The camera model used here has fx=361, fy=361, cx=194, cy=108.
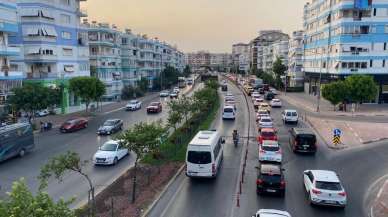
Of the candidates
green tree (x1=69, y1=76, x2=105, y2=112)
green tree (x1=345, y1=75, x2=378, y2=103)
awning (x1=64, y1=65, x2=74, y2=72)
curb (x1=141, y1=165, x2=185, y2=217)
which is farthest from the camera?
awning (x1=64, y1=65, x2=74, y2=72)

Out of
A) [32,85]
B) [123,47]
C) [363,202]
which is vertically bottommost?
[363,202]

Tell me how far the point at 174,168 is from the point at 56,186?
7593 millimetres

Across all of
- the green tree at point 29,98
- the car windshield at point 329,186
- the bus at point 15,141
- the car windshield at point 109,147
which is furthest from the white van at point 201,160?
the green tree at point 29,98

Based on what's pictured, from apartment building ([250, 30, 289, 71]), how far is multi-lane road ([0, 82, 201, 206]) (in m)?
89.6

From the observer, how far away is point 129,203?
60.1 ft

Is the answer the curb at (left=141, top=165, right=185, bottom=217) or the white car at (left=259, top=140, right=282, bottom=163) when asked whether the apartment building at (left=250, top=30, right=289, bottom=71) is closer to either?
the white car at (left=259, top=140, right=282, bottom=163)

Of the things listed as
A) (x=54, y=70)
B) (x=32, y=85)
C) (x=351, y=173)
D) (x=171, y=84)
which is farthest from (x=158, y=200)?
(x=171, y=84)

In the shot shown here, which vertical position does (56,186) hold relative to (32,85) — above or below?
below

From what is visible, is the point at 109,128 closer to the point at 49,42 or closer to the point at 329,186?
the point at 49,42

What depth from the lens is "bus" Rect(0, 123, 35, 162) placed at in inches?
1058

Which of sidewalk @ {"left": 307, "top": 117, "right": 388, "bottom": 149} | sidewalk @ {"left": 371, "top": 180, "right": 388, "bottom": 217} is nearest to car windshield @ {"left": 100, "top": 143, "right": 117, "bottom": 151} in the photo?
sidewalk @ {"left": 371, "top": 180, "right": 388, "bottom": 217}

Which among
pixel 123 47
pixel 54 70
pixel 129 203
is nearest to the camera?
pixel 129 203

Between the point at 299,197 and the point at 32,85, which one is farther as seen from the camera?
the point at 32,85

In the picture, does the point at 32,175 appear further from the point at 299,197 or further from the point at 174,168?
the point at 299,197
